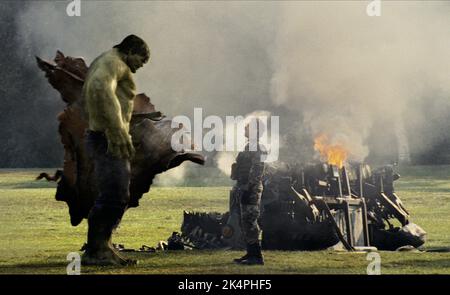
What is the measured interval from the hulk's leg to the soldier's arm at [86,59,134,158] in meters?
0.22

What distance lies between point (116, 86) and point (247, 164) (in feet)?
11.2

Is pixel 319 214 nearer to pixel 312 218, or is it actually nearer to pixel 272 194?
pixel 312 218

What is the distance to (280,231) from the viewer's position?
54.4ft

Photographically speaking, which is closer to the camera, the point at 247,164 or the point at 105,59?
the point at 105,59

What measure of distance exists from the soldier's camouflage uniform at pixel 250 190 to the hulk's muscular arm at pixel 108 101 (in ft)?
9.71

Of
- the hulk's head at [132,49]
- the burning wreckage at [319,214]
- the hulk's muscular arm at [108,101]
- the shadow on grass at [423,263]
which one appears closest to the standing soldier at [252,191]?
the burning wreckage at [319,214]

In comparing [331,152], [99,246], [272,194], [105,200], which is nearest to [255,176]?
[105,200]

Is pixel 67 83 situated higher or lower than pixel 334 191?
higher

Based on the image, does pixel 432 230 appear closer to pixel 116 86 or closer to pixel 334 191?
pixel 334 191

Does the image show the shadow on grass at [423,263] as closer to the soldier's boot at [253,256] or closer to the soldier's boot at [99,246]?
the soldier's boot at [253,256]

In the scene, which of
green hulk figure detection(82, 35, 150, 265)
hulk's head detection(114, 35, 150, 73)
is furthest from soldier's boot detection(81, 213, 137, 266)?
hulk's head detection(114, 35, 150, 73)

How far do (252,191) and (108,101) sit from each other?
12.1 ft

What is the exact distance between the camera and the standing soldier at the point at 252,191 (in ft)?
43.9
